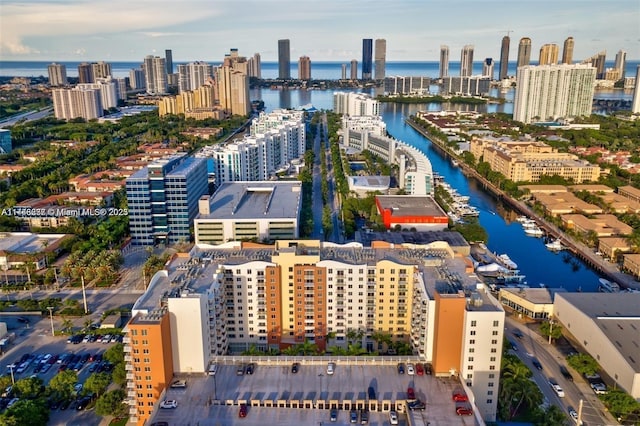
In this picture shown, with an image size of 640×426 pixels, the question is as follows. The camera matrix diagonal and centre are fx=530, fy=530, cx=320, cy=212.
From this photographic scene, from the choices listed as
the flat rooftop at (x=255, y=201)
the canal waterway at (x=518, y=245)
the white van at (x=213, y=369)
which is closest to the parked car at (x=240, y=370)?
the white van at (x=213, y=369)

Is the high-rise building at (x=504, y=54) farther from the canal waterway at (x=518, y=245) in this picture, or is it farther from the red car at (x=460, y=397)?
the red car at (x=460, y=397)

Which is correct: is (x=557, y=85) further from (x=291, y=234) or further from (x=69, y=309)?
(x=69, y=309)

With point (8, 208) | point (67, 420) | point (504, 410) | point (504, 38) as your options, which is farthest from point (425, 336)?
point (504, 38)

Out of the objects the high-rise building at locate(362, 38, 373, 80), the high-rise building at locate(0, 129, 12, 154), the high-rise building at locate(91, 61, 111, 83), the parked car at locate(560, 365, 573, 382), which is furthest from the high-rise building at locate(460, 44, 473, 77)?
the parked car at locate(560, 365, 573, 382)

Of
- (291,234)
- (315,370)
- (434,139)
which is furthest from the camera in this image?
(434,139)

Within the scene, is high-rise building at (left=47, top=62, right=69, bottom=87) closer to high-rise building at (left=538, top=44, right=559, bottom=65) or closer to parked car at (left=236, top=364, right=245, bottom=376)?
high-rise building at (left=538, top=44, right=559, bottom=65)

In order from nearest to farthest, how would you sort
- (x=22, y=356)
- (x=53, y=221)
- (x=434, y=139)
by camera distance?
(x=22, y=356) < (x=53, y=221) < (x=434, y=139)
